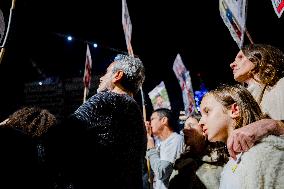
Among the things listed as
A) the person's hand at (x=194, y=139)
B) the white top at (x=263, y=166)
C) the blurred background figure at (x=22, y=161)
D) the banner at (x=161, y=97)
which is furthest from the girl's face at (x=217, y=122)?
the banner at (x=161, y=97)

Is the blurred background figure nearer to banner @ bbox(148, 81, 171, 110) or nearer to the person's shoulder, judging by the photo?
the person's shoulder

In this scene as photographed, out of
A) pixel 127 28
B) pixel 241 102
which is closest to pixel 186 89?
pixel 127 28

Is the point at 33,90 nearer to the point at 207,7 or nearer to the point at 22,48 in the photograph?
the point at 207,7

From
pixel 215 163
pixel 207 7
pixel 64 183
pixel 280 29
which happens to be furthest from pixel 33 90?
pixel 64 183

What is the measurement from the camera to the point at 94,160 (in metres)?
2.75

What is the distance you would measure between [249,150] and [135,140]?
1277mm

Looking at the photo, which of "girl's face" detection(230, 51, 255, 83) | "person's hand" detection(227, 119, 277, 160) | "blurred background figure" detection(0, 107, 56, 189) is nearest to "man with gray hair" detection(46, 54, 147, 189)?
"blurred background figure" detection(0, 107, 56, 189)

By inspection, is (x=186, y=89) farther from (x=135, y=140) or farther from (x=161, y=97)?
(x=135, y=140)

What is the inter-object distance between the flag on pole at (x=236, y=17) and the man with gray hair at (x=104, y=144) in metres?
2.54

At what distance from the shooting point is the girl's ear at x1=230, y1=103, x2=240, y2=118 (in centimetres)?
259

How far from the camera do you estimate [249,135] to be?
7.02 feet

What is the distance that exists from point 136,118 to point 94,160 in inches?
25.2

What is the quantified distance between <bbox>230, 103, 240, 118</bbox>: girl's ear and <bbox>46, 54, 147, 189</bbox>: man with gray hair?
3.19 ft

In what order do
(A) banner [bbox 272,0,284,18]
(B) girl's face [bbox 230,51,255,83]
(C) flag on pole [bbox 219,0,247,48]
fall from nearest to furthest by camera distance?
(B) girl's face [bbox 230,51,255,83] < (A) banner [bbox 272,0,284,18] < (C) flag on pole [bbox 219,0,247,48]
